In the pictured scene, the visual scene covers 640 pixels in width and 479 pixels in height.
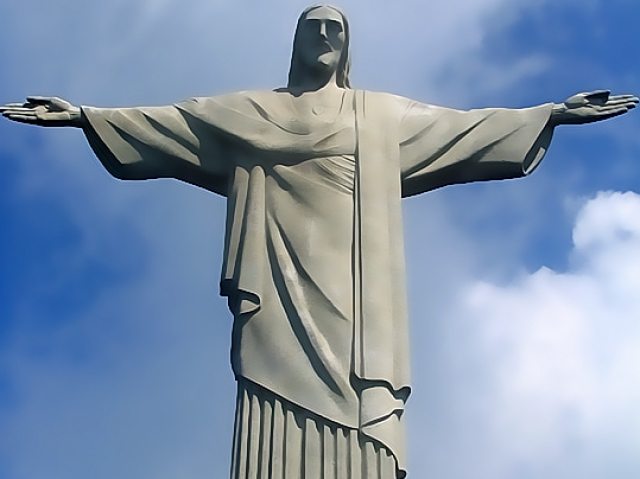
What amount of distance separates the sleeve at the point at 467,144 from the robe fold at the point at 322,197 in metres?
0.01

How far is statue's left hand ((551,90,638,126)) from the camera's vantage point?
11070mm

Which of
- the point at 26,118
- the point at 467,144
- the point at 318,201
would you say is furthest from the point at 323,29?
the point at 26,118

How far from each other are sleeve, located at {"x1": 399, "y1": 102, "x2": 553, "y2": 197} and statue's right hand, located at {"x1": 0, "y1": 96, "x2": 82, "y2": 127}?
327 cm

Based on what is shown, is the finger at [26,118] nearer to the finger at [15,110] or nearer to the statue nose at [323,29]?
the finger at [15,110]

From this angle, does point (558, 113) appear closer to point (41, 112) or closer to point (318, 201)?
point (318, 201)

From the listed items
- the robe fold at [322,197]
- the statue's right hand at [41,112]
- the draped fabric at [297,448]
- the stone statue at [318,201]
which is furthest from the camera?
the statue's right hand at [41,112]

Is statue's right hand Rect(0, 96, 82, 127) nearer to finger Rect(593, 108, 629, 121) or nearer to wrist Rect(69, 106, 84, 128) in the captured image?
wrist Rect(69, 106, 84, 128)

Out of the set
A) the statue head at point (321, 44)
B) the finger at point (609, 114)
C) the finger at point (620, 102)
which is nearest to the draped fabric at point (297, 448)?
the statue head at point (321, 44)

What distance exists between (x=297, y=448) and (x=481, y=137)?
144 inches

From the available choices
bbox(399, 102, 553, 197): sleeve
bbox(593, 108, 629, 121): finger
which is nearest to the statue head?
bbox(399, 102, 553, 197): sleeve

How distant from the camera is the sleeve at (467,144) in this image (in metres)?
11.1

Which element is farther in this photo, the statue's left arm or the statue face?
the statue face

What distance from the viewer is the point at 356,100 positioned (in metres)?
11.2

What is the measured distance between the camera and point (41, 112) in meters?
10.9
